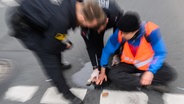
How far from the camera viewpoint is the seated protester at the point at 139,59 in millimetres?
3227

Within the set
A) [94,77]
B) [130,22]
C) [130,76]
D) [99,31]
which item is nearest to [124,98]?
[130,76]

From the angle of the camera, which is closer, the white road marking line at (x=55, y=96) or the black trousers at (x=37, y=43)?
the black trousers at (x=37, y=43)

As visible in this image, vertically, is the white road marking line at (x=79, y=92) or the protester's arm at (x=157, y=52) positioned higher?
the protester's arm at (x=157, y=52)

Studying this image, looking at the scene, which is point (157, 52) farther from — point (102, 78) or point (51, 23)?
point (51, 23)

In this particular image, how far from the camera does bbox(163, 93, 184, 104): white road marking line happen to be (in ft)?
10.9

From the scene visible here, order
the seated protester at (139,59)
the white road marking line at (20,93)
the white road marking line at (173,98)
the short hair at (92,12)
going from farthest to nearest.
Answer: the white road marking line at (20,93)
the white road marking line at (173,98)
the seated protester at (139,59)
the short hair at (92,12)

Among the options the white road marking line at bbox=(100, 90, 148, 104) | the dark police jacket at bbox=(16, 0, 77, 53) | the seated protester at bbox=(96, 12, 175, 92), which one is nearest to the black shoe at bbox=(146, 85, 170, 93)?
the seated protester at bbox=(96, 12, 175, 92)

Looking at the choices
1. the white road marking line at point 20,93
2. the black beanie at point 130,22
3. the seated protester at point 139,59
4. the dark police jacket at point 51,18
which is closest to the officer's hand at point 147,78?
the seated protester at point 139,59

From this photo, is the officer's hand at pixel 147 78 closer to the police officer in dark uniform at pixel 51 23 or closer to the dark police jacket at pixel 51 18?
the police officer in dark uniform at pixel 51 23

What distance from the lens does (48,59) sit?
312cm

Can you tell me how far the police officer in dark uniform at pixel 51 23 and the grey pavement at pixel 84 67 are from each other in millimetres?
388

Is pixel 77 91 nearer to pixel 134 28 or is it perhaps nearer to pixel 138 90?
pixel 138 90

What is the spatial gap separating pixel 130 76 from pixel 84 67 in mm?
857

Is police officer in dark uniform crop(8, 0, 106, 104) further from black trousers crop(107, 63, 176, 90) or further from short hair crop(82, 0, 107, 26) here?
black trousers crop(107, 63, 176, 90)
